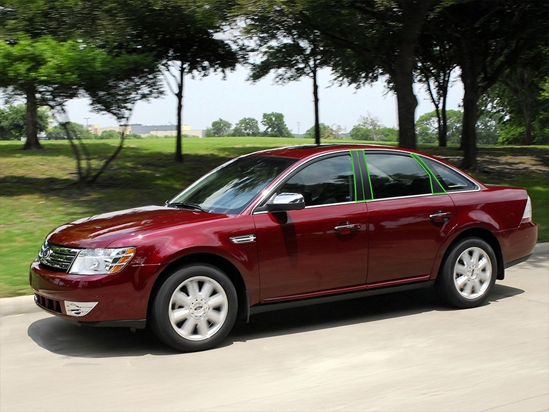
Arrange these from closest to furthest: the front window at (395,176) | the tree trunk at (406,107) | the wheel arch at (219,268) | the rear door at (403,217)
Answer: the wheel arch at (219,268) → the rear door at (403,217) → the front window at (395,176) → the tree trunk at (406,107)

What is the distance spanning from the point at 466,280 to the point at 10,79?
9.46m

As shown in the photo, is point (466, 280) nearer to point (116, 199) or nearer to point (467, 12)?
point (116, 199)

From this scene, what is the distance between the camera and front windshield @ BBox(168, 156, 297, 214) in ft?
20.4

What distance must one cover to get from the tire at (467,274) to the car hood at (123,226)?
2.39 metres

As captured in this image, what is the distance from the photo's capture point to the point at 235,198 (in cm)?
628

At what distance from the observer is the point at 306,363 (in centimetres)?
541

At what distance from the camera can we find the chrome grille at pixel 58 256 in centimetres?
560

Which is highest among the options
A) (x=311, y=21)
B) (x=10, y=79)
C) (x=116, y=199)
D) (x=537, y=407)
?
(x=311, y=21)

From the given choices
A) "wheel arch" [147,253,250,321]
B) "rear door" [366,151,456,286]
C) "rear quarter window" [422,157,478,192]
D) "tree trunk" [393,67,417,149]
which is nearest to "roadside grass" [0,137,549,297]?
"wheel arch" [147,253,250,321]

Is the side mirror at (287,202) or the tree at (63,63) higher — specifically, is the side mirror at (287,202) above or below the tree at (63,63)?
below

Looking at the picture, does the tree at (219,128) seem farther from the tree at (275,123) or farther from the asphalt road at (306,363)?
the asphalt road at (306,363)

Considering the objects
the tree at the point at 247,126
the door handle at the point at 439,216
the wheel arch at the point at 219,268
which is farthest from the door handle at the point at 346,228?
the tree at the point at 247,126

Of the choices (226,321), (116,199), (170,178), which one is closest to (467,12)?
(170,178)

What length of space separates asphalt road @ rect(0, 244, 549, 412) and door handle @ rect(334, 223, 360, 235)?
0.89 metres
